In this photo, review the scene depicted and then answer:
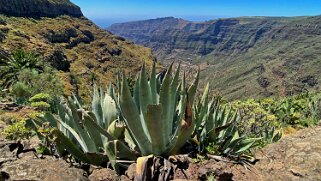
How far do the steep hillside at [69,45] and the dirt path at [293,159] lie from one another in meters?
82.5

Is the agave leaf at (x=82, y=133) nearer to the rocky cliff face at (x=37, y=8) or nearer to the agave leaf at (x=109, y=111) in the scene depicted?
the agave leaf at (x=109, y=111)

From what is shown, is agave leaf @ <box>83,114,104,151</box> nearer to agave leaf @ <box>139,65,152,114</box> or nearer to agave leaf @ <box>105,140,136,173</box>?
agave leaf @ <box>105,140,136,173</box>

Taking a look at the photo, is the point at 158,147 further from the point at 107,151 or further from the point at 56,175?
the point at 56,175

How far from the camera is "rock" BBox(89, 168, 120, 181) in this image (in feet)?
14.9

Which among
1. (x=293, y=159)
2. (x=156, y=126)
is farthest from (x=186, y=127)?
(x=293, y=159)

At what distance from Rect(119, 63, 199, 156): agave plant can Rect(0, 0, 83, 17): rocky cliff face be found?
14841 centimetres

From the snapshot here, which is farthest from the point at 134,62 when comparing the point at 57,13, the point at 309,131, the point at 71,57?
the point at 309,131

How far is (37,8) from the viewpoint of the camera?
531 feet

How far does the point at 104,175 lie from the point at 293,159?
2.71 meters

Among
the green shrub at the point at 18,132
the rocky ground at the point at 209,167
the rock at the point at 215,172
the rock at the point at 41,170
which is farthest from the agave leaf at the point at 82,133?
the green shrub at the point at 18,132

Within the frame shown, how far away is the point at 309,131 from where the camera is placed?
22.0 feet

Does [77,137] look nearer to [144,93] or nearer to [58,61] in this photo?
[144,93]

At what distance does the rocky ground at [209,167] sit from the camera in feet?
14.1

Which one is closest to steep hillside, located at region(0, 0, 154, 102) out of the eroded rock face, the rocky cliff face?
the rocky cliff face
